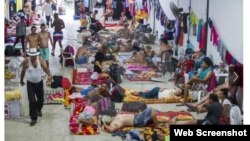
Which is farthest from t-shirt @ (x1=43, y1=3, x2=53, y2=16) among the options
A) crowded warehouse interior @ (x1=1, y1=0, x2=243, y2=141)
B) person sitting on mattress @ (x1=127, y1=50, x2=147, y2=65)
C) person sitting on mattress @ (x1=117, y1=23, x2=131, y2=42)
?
person sitting on mattress @ (x1=127, y1=50, x2=147, y2=65)

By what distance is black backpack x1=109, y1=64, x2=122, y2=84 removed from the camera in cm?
673

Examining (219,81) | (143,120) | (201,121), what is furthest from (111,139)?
(219,81)

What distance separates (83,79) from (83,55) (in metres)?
0.32

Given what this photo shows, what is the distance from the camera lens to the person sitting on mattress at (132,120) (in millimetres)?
6309

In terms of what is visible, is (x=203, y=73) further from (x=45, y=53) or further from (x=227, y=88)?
(x=45, y=53)

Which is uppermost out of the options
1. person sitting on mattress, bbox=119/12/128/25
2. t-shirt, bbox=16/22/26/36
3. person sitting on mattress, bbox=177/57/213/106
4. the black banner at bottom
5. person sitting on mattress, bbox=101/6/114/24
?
person sitting on mattress, bbox=101/6/114/24

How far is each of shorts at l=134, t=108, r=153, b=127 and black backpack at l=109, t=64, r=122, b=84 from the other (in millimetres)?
595

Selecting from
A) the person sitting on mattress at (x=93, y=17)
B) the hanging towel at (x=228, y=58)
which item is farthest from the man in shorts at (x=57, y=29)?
the hanging towel at (x=228, y=58)

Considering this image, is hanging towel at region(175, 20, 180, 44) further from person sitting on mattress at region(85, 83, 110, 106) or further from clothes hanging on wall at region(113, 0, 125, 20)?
person sitting on mattress at region(85, 83, 110, 106)

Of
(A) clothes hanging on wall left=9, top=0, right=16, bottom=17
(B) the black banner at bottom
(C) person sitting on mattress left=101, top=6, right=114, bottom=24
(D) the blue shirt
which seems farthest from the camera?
(D) the blue shirt

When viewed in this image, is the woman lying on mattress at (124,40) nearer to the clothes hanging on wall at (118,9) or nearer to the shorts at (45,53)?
the clothes hanging on wall at (118,9)

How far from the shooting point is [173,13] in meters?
6.92

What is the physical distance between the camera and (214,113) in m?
6.31

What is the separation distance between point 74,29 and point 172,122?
5.35ft
